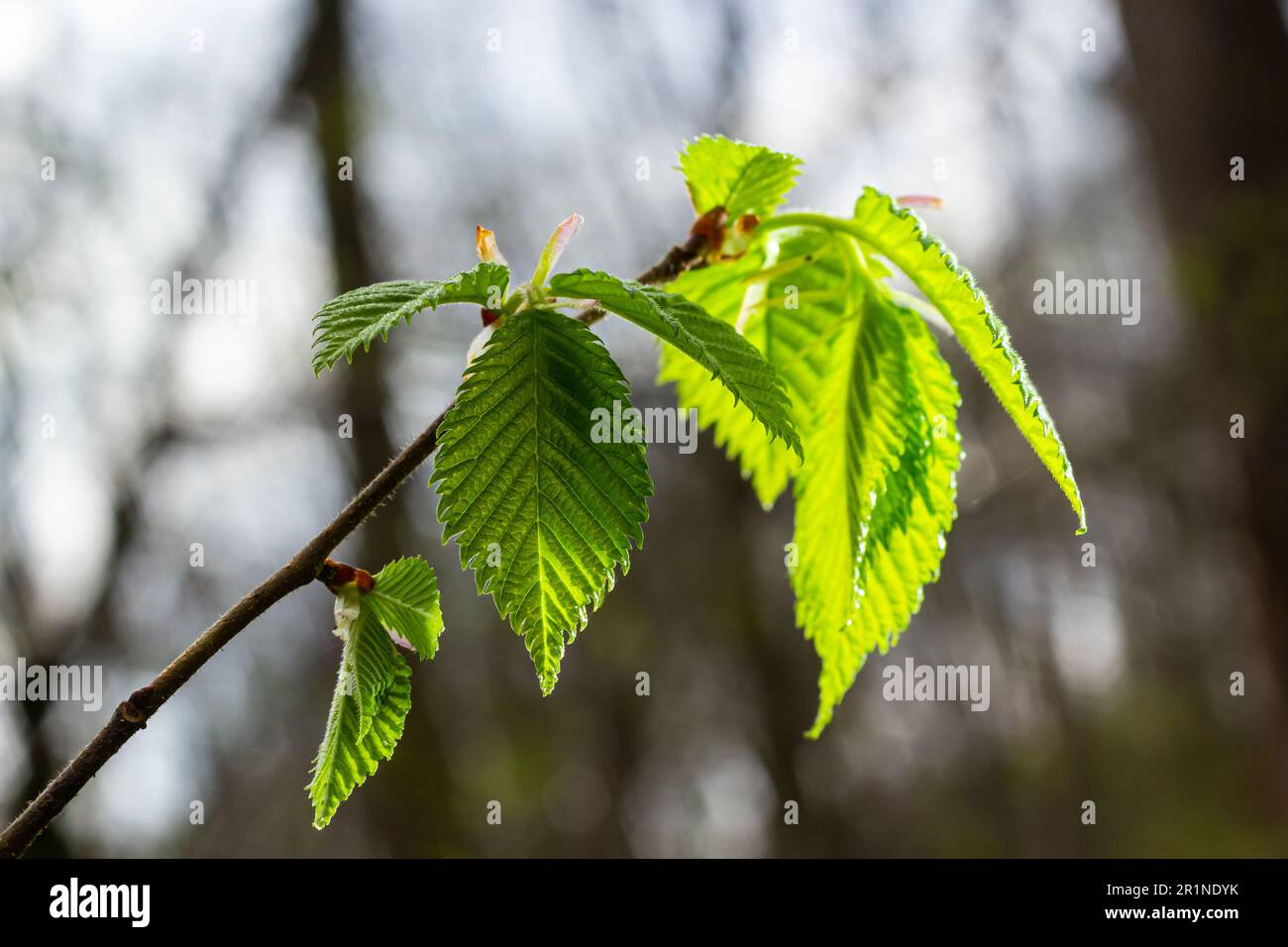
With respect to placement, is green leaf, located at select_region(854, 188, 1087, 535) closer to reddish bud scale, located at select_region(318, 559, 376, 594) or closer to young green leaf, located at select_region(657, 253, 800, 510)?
young green leaf, located at select_region(657, 253, 800, 510)

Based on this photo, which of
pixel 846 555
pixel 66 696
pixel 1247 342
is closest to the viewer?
pixel 846 555

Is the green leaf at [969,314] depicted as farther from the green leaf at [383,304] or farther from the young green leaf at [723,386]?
the green leaf at [383,304]

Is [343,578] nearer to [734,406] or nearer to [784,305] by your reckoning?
[734,406]

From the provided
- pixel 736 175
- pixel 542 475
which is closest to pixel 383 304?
pixel 542 475

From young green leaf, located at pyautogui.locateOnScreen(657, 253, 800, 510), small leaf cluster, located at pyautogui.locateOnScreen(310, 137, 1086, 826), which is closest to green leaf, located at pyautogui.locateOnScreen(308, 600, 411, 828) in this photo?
small leaf cluster, located at pyautogui.locateOnScreen(310, 137, 1086, 826)

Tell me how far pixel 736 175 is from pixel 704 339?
6.9 inches

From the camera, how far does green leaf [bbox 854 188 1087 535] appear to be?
0.42 m

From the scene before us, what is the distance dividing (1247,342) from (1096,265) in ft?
15.7

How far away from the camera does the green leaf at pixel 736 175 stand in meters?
0.53

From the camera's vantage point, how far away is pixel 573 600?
0.41 metres

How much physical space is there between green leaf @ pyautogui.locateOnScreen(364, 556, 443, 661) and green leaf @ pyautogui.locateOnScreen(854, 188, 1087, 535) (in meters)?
0.26

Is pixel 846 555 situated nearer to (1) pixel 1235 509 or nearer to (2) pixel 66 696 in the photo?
(1) pixel 1235 509
